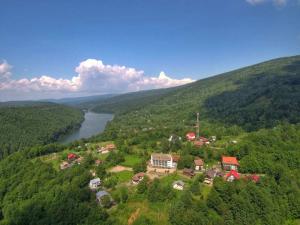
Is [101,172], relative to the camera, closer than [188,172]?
No

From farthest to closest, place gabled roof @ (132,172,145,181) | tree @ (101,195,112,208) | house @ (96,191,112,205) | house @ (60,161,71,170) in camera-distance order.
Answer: house @ (60,161,71,170), gabled roof @ (132,172,145,181), house @ (96,191,112,205), tree @ (101,195,112,208)

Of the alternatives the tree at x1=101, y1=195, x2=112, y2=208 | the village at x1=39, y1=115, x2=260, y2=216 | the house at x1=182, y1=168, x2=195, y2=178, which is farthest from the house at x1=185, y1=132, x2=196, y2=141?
the tree at x1=101, y1=195, x2=112, y2=208

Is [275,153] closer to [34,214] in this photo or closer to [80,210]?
[80,210]

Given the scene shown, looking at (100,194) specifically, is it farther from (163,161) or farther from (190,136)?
(190,136)

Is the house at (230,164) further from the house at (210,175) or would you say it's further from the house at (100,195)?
the house at (100,195)

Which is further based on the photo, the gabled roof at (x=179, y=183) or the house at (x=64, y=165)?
the house at (x=64, y=165)

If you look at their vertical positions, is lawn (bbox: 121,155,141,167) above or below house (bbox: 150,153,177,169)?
below

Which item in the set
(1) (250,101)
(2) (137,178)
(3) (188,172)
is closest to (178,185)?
(3) (188,172)

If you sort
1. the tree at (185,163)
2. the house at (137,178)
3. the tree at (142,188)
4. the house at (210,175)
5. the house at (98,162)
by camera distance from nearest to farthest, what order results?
the tree at (142,188)
the house at (210,175)
the house at (137,178)
the tree at (185,163)
the house at (98,162)

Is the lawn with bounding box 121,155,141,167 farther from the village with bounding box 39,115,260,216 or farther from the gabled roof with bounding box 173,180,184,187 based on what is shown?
the gabled roof with bounding box 173,180,184,187

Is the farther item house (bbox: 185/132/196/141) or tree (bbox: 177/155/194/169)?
house (bbox: 185/132/196/141)

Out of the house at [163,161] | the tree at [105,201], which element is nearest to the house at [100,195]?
the tree at [105,201]

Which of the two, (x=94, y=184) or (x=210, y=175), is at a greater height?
(x=210, y=175)
